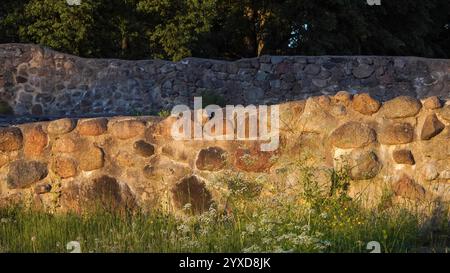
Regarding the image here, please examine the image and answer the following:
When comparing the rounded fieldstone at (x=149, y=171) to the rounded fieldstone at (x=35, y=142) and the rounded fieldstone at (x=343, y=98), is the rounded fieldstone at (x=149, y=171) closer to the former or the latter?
the rounded fieldstone at (x=35, y=142)

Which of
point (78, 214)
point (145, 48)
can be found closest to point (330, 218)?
point (78, 214)

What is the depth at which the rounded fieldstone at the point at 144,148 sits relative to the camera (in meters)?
6.65

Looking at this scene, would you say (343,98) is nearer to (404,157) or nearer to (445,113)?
(404,157)

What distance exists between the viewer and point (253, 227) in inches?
198

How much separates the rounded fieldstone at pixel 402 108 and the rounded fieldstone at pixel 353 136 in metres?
0.20

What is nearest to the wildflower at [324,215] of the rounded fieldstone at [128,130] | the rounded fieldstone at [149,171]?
the rounded fieldstone at [149,171]

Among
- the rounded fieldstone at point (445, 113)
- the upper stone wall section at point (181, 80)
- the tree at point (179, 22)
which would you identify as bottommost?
the rounded fieldstone at point (445, 113)

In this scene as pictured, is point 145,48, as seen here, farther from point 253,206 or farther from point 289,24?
point 253,206

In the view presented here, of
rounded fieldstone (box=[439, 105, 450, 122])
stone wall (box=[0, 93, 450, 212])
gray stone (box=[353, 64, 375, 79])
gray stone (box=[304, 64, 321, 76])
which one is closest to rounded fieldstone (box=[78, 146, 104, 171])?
stone wall (box=[0, 93, 450, 212])

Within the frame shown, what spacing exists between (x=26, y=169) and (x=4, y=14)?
13458 mm

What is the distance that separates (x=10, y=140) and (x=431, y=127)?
369cm

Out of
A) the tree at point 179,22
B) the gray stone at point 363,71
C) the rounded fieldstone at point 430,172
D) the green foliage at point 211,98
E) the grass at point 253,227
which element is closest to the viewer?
the grass at point 253,227

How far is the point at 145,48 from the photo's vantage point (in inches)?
783
